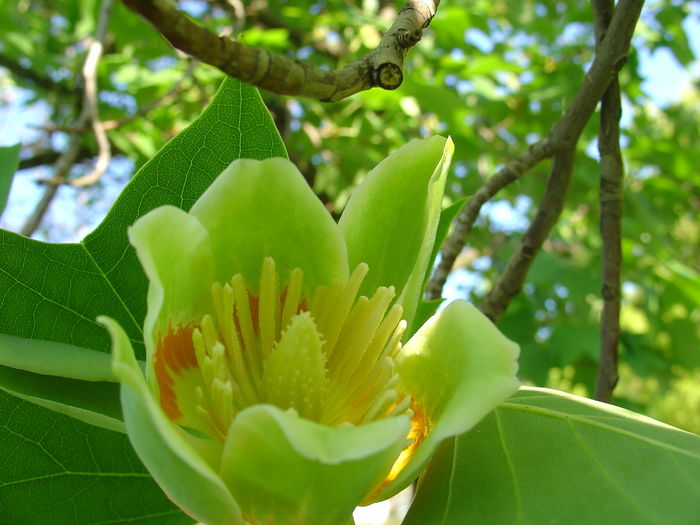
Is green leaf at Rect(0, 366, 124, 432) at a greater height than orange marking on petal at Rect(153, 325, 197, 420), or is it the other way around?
orange marking on petal at Rect(153, 325, 197, 420)

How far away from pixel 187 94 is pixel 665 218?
9.36ft

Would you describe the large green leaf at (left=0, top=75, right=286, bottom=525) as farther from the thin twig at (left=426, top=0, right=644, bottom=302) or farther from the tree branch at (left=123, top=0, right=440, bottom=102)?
the thin twig at (left=426, top=0, right=644, bottom=302)

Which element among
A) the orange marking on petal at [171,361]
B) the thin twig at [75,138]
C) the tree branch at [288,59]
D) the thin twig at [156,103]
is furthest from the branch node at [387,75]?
the thin twig at [156,103]

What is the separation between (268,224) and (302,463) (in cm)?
A: 39

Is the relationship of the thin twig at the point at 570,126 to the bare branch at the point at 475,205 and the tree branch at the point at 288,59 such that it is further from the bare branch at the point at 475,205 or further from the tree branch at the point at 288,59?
the tree branch at the point at 288,59

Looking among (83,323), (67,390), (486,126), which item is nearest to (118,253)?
(83,323)

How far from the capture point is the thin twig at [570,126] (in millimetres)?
1283

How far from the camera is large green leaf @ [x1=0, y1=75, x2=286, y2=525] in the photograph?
0.92m

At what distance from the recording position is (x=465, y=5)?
12.1 feet

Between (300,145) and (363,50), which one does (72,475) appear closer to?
(363,50)

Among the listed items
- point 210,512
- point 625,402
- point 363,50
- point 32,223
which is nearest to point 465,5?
point 363,50

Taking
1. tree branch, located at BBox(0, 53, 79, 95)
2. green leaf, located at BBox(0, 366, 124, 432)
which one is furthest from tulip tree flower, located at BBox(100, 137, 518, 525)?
tree branch, located at BBox(0, 53, 79, 95)

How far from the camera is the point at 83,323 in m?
1.01

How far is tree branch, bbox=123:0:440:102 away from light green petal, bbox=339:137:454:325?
0.61ft
